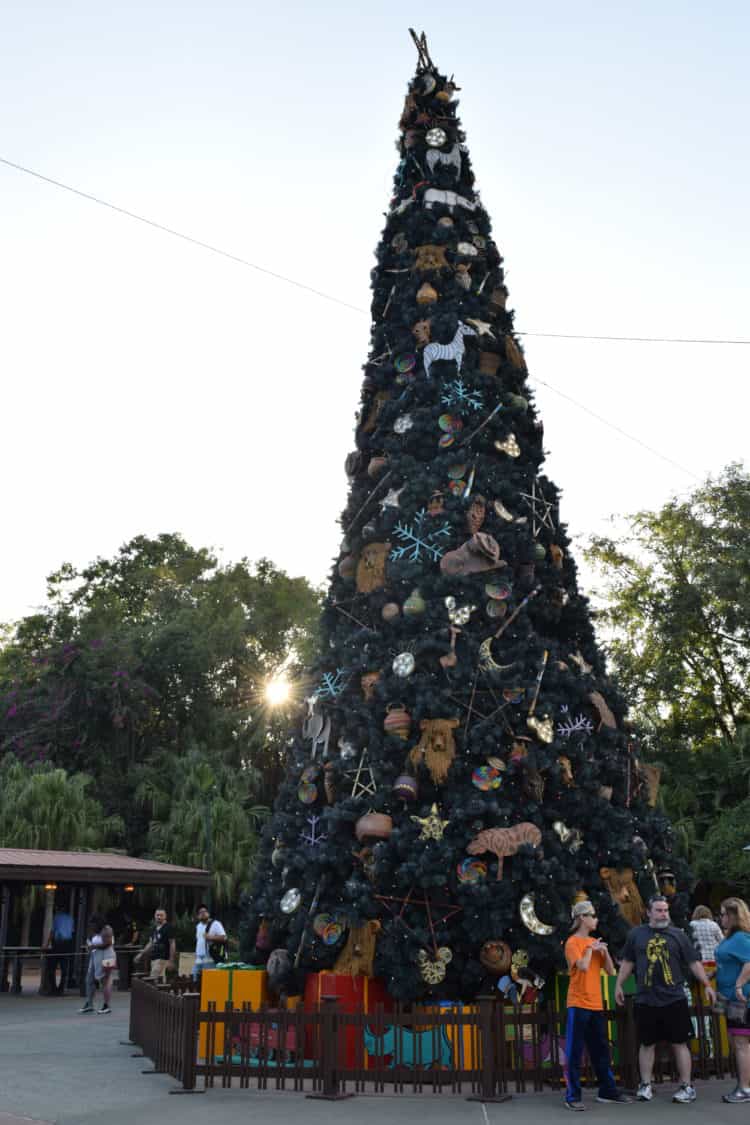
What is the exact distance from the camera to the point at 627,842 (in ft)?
32.6

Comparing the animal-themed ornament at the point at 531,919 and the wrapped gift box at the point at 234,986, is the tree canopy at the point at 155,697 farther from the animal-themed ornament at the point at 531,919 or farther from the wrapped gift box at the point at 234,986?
the animal-themed ornament at the point at 531,919

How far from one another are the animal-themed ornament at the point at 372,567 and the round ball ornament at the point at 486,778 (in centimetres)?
252

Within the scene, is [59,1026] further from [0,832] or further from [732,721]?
[732,721]

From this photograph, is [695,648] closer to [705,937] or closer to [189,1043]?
[705,937]

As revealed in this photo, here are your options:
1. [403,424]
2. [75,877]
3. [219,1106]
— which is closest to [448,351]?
[403,424]

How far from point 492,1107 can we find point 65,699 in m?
25.0

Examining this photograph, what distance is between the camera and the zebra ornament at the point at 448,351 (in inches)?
457

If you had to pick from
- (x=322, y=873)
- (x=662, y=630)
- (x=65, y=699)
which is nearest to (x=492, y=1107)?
(x=322, y=873)

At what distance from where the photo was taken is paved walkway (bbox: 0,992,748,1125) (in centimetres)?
681

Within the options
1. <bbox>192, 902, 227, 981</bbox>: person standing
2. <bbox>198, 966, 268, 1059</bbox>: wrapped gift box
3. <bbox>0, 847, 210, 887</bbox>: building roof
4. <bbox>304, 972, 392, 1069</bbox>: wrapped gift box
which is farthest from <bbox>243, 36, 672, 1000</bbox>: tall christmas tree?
<bbox>0, 847, 210, 887</bbox>: building roof

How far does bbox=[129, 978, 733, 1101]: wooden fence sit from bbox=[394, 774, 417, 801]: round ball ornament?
1825mm

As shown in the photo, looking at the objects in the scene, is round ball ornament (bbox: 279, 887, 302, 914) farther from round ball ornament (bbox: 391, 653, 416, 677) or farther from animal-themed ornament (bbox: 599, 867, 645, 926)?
animal-themed ornament (bbox: 599, 867, 645, 926)

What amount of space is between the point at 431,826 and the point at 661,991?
2440 mm

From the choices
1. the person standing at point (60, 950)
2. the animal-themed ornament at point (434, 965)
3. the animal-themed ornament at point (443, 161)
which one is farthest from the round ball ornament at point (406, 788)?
the person standing at point (60, 950)
